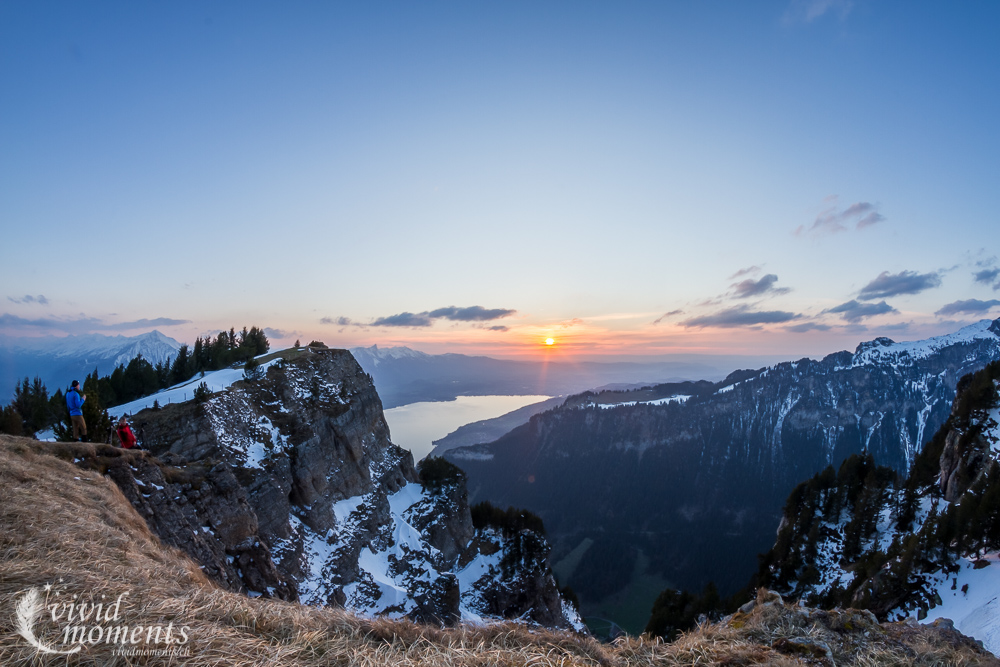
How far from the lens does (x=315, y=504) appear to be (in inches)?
1422

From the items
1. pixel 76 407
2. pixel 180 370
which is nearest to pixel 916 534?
pixel 76 407

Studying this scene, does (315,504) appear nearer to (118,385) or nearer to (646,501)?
(118,385)

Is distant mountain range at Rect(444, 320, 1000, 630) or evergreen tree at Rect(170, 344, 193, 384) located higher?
evergreen tree at Rect(170, 344, 193, 384)

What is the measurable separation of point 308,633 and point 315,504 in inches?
1441

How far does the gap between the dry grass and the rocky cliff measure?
11.6 meters

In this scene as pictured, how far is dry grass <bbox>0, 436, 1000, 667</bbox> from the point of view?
3.75 meters

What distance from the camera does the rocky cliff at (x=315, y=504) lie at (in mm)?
20875

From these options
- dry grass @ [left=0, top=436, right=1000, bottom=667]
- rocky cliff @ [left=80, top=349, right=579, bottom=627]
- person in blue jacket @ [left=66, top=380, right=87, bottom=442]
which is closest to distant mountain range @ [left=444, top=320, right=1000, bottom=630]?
rocky cliff @ [left=80, top=349, right=579, bottom=627]

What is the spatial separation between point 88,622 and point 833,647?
8216 millimetres

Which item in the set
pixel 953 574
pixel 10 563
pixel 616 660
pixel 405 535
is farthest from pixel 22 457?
pixel 953 574

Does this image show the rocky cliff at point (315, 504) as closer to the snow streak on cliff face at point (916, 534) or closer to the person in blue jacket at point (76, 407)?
the person in blue jacket at point (76, 407)

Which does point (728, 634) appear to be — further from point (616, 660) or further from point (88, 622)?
point (88, 622)

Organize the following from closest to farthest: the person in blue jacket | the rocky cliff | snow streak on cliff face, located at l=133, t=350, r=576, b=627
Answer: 1. the person in blue jacket
2. the rocky cliff
3. snow streak on cliff face, located at l=133, t=350, r=576, b=627

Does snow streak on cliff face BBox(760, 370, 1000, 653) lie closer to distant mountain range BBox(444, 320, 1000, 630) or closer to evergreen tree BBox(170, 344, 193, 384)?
evergreen tree BBox(170, 344, 193, 384)
